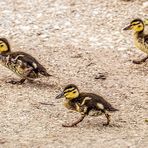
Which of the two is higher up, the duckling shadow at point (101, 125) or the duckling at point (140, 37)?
the duckling at point (140, 37)

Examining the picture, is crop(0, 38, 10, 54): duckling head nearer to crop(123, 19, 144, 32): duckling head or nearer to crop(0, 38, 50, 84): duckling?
crop(0, 38, 50, 84): duckling

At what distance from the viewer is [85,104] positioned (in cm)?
800

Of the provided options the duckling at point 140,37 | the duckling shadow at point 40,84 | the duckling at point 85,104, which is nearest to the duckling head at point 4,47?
the duckling shadow at point 40,84

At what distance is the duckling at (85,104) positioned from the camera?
26.1 feet

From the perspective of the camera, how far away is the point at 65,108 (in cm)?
853

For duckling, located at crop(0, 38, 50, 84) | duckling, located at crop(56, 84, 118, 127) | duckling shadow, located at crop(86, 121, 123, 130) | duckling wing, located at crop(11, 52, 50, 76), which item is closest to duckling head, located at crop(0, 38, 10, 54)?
duckling, located at crop(0, 38, 50, 84)

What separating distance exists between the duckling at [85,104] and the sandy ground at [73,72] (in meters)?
0.14

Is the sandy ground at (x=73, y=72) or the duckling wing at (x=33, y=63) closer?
the sandy ground at (x=73, y=72)

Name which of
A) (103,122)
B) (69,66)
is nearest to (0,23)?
(69,66)

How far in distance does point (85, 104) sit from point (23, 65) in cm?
148

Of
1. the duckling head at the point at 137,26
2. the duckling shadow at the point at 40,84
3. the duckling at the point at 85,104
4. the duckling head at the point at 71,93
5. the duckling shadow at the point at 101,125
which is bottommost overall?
the duckling shadow at the point at 101,125

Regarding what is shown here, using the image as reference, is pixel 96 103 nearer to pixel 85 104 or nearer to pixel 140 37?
pixel 85 104

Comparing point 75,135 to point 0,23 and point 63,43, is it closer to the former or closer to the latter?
point 63,43

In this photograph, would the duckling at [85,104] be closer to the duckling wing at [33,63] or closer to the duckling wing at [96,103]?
the duckling wing at [96,103]
